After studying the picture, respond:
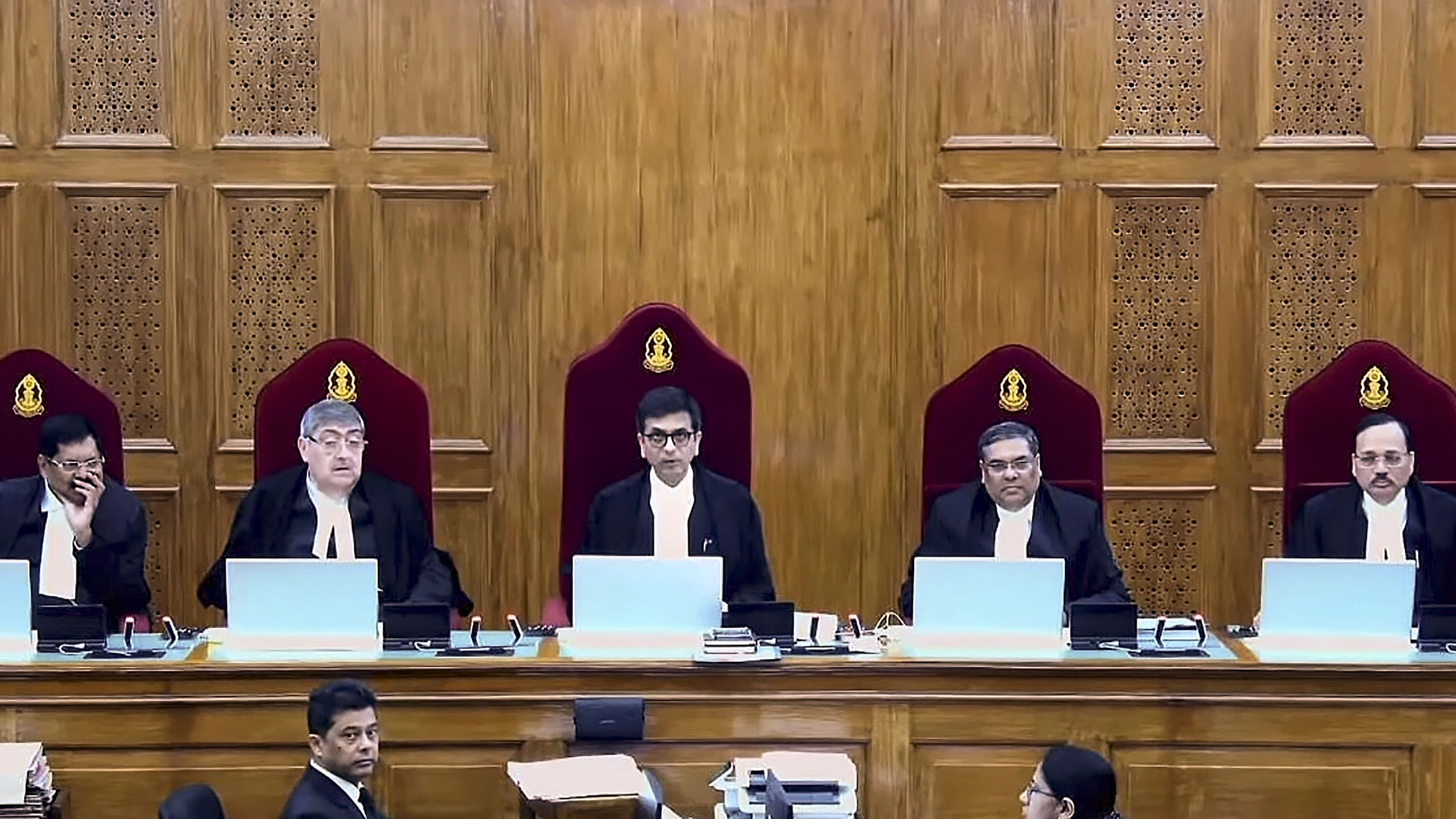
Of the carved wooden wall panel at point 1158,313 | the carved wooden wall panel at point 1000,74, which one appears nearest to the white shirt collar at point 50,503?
the carved wooden wall panel at point 1000,74

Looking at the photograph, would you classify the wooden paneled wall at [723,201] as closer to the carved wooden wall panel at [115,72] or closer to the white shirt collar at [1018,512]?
the carved wooden wall panel at [115,72]

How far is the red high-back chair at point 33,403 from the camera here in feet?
16.3

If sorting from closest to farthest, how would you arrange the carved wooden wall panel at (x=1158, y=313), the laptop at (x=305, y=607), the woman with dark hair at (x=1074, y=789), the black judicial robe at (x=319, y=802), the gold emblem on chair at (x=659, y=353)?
the woman with dark hair at (x=1074, y=789)
the black judicial robe at (x=319, y=802)
the laptop at (x=305, y=607)
the gold emblem on chair at (x=659, y=353)
the carved wooden wall panel at (x=1158, y=313)

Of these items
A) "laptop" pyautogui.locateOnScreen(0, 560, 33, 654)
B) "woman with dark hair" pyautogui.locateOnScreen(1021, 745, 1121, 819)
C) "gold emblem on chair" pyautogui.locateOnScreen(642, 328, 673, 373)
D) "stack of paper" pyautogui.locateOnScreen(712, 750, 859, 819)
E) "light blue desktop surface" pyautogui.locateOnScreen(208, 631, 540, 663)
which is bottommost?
"stack of paper" pyautogui.locateOnScreen(712, 750, 859, 819)

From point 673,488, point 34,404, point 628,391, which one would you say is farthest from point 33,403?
point 673,488

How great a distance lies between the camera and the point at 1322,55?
600 cm

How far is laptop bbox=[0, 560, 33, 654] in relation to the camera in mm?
4180

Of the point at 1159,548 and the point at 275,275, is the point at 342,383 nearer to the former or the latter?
the point at 275,275

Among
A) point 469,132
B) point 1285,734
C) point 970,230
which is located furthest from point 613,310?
point 1285,734

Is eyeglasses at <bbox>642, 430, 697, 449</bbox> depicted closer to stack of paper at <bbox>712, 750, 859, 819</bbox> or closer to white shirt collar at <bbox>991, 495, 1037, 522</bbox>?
white shirt collar at <bbox>991, 495, 1037, 522</bbox>

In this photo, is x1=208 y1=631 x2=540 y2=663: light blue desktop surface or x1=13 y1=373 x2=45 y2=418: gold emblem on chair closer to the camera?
x1=208 y1=631 x2=540 y2=663: light blue desktop surface

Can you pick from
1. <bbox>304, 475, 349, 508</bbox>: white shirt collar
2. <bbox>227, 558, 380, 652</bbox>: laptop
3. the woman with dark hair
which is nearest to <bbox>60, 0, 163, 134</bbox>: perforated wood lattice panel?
<bbox>304, 475, 349, 508</bbox>: white shirt collar

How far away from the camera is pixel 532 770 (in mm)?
3824

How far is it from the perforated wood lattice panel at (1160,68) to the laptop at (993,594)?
2.20 metres
